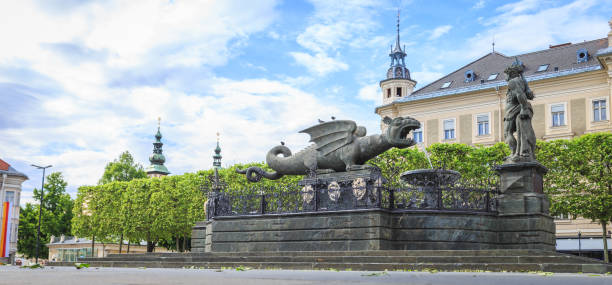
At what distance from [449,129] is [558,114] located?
8.77m

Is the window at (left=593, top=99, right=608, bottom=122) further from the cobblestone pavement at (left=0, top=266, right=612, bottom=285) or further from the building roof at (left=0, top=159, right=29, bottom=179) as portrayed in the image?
the building roof at (left=0, top=159, right=29, bottom=179)

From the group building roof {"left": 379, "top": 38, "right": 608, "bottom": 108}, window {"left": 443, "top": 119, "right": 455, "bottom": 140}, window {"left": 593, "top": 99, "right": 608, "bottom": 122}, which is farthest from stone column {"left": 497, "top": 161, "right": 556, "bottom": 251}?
window {"left": 443, "top": 119, "right": 455, "bottom": 140}

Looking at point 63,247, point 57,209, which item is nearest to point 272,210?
point 57,209

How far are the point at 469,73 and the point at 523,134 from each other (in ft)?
121

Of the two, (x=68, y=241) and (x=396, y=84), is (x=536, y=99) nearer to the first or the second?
(x=396, y=84)

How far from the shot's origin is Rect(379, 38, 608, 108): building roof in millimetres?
47344

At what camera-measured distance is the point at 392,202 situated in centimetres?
1670

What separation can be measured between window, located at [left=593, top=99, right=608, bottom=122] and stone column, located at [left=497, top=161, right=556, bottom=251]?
31444mm

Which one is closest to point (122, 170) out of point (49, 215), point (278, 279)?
point (49, 215)

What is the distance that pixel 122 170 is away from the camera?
229 feet

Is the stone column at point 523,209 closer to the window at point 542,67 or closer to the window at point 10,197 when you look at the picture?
the window at point 542,67

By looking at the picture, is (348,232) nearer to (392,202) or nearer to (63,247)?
(392,202)

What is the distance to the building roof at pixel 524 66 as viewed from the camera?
4734 cm

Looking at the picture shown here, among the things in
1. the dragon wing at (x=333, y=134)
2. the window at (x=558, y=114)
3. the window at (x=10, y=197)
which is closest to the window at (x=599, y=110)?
the window at (x=558, y=114)
